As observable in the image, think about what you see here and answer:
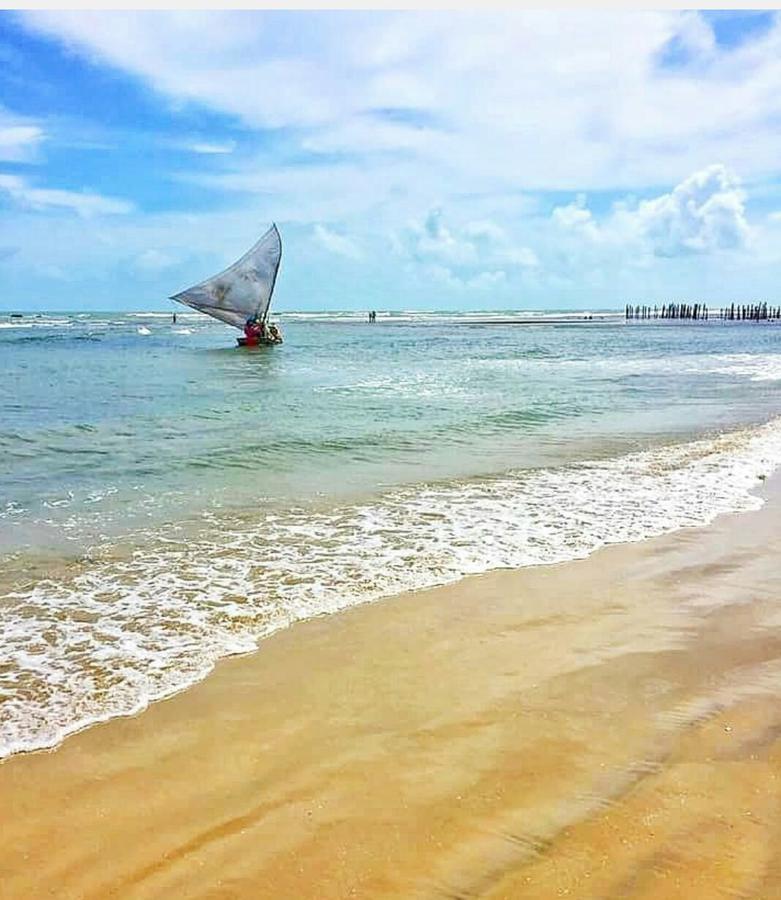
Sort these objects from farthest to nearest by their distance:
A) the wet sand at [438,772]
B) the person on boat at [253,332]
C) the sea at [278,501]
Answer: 1. the person on boat at [253,332]
2. the sea at [278,501]
3. the wet sand at [438,772]

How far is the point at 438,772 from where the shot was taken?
3387 mm

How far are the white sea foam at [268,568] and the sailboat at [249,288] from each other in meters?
33.4

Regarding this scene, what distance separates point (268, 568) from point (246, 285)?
3685cm

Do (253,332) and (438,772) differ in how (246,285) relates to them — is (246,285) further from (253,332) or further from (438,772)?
(438,772)

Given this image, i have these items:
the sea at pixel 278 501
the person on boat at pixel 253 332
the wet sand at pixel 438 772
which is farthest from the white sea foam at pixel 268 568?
the person on boat at pixel 253 332

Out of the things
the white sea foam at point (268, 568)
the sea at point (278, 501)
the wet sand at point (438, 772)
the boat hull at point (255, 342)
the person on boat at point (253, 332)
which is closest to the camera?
the wet sand at point (438, 772)

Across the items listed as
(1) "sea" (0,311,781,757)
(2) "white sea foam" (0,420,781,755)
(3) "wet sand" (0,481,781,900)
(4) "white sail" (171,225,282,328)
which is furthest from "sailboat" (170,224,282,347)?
(3) "wet sand" (0,481,781,900)

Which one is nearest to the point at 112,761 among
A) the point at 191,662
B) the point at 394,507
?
the point at 191,662

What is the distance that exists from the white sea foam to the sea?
0.07 feet

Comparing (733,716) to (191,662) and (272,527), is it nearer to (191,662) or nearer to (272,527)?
(191,662)

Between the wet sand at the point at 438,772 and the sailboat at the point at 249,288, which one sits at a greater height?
the sailboat at the point at 249,288

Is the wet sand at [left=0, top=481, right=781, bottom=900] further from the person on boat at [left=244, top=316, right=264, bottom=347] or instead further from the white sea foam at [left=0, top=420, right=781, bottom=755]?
the person on boat at [left=244, top=316, right=264, bottom=347]

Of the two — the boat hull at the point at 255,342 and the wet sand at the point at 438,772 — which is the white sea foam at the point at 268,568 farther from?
the boat hull at the point at 255,342

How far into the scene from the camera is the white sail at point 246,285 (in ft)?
136
